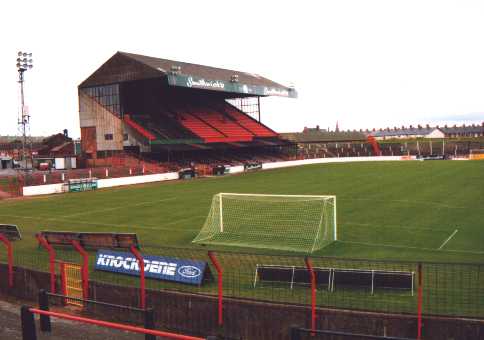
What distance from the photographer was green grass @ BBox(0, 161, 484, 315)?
11.9 meters

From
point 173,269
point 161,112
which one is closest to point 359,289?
point 173,269

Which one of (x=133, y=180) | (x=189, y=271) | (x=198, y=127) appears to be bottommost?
(x=189, y=271)

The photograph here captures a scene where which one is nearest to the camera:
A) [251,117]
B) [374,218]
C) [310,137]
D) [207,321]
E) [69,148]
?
[207,321]

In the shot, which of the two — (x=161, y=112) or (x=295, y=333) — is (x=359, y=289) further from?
(x=161, y=112)

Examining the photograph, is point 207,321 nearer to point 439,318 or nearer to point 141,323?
point 141,323

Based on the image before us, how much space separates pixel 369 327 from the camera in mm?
9414

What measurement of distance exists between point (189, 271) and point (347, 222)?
1157 cm

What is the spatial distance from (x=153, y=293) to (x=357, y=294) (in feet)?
16.5

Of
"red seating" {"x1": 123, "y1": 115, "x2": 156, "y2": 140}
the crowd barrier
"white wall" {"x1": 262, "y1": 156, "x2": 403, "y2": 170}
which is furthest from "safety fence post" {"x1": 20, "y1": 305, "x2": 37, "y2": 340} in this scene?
"white wall" {"x1": 262, "y1": 156, "x2": 403, "y2": 170}

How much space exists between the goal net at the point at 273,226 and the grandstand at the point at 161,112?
32.7 meters

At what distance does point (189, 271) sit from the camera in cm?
1247

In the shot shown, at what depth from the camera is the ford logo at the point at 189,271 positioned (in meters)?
12.4

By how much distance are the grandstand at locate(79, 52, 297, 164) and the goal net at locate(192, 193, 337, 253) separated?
32.7 meters

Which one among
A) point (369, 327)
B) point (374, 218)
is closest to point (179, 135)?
point (374, 218)
